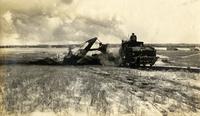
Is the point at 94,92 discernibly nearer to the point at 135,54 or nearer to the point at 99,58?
the point at 99,58

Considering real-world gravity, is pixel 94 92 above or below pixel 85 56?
below

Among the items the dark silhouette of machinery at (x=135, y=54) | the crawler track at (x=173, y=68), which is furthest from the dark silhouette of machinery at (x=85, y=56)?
the crawler track at (x=173, y=68)

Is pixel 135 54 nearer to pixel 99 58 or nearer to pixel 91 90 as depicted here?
pixel 99 58

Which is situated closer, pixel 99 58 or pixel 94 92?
pixel 94 92

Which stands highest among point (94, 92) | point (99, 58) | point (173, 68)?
point (99, 58)

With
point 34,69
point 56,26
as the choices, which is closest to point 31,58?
point 34,69

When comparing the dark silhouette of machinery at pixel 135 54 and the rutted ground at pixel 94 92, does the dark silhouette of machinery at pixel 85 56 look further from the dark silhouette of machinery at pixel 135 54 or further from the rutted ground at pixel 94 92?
the dark silhouette of machinery at pixel 135 54

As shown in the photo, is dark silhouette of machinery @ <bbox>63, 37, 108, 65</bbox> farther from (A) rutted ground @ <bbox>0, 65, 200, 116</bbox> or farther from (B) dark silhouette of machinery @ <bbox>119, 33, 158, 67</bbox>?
(B) dark silhouette of machinery @ <bbox>119, 33, 158, 67</bbox>

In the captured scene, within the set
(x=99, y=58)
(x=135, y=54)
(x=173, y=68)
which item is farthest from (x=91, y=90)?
(x=173, y=68)
